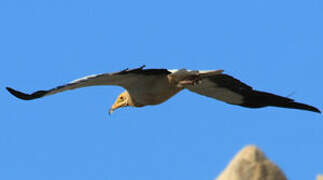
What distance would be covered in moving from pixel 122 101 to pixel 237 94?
3019 millimetres

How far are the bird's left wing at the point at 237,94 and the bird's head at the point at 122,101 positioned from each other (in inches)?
61.2

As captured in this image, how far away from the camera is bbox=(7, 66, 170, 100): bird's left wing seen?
2305 cm

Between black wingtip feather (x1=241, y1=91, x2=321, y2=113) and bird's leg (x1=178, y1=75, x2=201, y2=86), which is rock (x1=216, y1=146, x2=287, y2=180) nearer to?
black wingtip feather (x1=241, y1=91, x2=321, y2=113)

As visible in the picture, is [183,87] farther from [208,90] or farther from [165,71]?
[208,90]

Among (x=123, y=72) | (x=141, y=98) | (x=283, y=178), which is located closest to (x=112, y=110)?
(x=141, y=98)

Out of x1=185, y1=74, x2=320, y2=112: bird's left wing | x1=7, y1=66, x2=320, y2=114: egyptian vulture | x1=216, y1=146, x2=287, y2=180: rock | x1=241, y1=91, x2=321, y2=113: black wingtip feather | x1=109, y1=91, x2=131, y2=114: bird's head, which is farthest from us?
x1=216, y1=146, x2=287, y2=180: rock

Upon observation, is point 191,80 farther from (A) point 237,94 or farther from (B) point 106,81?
(A) point 237,94

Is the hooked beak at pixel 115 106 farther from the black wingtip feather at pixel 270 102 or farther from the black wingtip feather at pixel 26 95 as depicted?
the black wingtip feather at pixel 26 95

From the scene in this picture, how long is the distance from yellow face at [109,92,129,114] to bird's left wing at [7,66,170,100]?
46.9 inches

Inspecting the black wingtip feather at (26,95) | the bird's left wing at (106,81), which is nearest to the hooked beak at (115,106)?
the bird's left wing at (106,81)

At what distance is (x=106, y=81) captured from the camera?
24.2 metres

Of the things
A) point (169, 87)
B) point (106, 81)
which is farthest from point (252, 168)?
point (106, 81)

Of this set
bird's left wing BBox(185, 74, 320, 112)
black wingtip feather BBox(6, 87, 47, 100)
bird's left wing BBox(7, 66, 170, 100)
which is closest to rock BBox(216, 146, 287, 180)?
bird's left wing BBox(185, 74, 320, 112)

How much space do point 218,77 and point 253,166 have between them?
435cm
